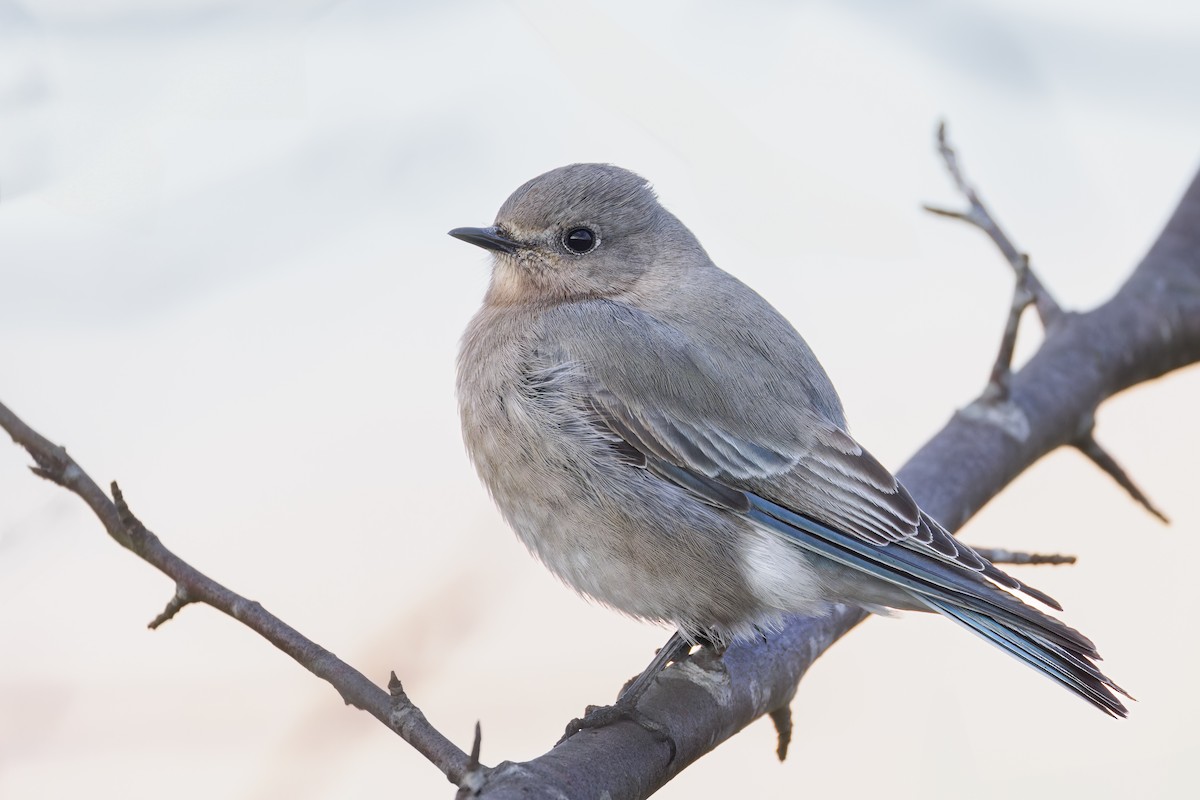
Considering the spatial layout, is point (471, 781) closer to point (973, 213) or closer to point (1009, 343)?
point (1009, 343)

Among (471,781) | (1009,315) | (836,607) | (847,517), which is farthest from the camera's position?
(1009,315)

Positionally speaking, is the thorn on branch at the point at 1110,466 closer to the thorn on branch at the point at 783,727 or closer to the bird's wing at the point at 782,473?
the bird's wing at the point at 782,473

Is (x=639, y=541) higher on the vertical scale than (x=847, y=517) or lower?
higher

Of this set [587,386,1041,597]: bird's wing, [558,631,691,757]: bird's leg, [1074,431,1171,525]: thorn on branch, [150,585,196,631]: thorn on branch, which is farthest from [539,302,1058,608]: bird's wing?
[1074,431,1171,525]: thorn on branch

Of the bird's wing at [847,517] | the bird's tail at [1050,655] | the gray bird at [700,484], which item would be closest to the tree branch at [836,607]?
the gray bird at [700,484]

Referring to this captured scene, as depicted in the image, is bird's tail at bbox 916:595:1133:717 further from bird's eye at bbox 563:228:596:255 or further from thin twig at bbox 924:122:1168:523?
bird's eye at bbox 563:228:596:255

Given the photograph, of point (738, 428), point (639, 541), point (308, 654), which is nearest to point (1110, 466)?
point (738, 428)

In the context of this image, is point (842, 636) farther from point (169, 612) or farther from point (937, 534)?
point (169, 612)
